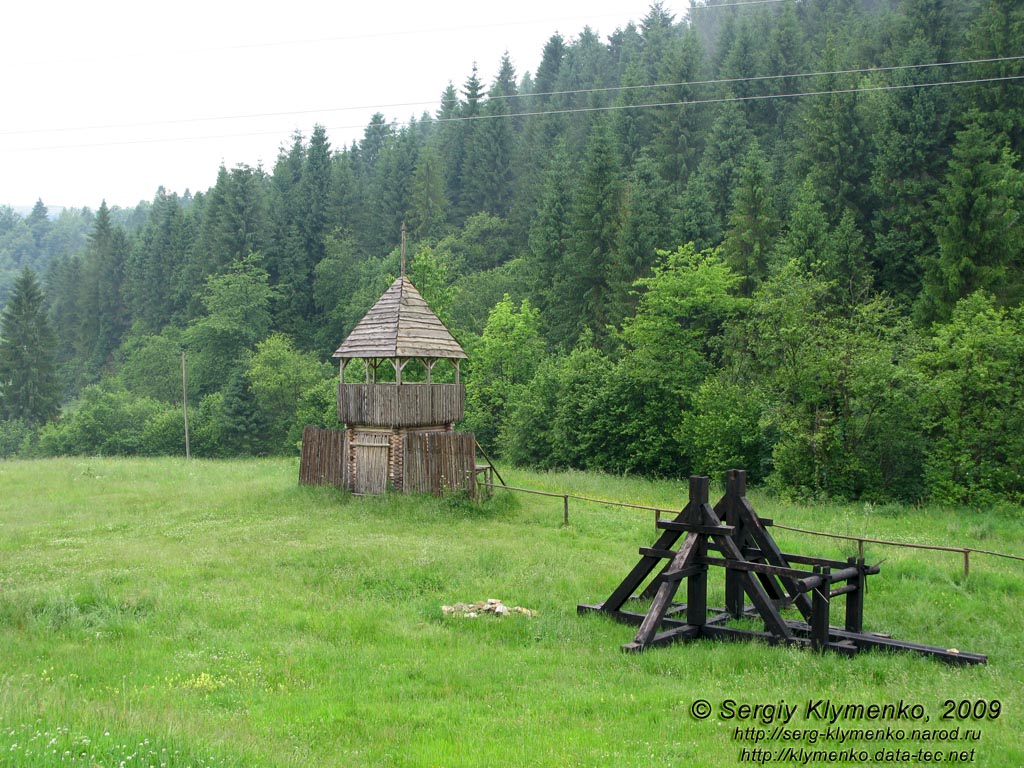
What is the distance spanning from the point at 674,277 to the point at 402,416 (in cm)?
1787

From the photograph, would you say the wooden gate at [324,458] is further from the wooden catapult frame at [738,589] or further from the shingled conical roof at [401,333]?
the wooden catapult frame at [738,589]

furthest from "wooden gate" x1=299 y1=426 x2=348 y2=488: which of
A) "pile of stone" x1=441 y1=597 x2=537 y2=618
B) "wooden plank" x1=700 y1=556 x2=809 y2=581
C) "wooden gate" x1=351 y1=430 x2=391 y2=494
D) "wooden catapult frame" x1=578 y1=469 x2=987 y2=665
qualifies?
"wooden plank" x1=700 y1=556 x2=809 y2=581

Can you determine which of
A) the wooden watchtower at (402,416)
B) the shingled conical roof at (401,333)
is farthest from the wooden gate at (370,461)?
the shingled conical roof at (401,333)

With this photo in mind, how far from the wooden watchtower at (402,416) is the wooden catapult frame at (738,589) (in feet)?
38.6

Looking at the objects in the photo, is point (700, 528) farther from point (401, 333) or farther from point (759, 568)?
point (401, 333)

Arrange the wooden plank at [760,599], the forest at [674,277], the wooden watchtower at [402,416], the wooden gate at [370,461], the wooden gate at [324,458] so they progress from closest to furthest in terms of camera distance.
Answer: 1. the wooden plank at [760,599]
2. the wooden watchtower at [402,416]
3. the wooden gate at [370,461]
4. the wooden gate at [324,458]
5. the forest at [674,277]

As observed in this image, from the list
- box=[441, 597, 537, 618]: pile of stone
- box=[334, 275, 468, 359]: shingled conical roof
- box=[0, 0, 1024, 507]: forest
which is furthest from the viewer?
box=[0, 0, 1024, 507]: forest

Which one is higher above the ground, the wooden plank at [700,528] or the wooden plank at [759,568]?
the wooden plank at [700,528]

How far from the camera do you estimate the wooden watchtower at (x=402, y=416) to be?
24.3 meters

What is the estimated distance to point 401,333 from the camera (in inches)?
1031

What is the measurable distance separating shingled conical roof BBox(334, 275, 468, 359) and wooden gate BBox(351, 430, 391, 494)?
259 centimetres

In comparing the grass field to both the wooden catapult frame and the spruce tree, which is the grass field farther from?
the spruce tree

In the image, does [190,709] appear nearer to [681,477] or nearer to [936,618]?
[936,618]

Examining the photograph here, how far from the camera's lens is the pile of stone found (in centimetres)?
1276
